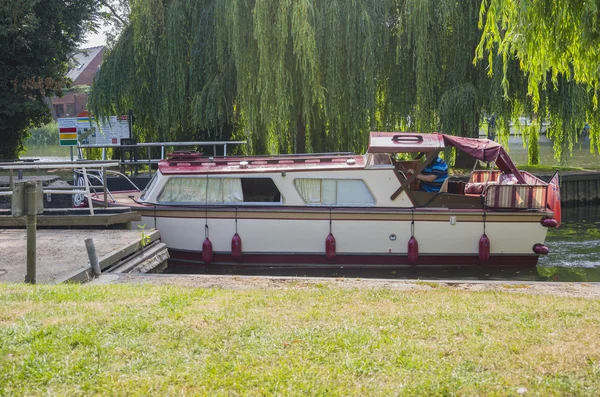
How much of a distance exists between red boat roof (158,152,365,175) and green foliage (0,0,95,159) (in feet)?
42.9

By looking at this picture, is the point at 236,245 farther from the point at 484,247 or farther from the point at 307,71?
the point at 307,71

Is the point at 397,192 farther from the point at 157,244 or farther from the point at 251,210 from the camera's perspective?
the point at 157,244

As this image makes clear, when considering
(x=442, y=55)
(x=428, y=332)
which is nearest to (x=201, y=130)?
(x=442, y=55)

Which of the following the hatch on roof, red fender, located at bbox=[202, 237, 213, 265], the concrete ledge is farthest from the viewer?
red fender, located at bbox=[202, 237, 213, 265]

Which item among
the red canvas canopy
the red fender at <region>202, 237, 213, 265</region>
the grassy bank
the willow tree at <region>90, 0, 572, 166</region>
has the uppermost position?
the willow tree at <region>90, 0, 572, 166</region>

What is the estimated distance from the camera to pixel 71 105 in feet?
279

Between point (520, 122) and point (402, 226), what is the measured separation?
964cm

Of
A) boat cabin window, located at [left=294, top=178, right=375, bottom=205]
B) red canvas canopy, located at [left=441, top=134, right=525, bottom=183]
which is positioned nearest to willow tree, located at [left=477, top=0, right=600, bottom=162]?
red canvas canopy, located at [left=441, top=134, right=525, bottom=183]

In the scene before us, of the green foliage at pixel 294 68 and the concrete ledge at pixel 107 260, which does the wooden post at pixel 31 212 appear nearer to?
the concrete ledge at pixel 107 260

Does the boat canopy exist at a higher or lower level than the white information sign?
lower

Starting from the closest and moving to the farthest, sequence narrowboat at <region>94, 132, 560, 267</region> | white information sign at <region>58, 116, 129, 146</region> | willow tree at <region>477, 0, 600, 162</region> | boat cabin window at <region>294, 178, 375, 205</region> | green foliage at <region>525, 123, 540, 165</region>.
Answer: willow tree at <region>477, 0, 600, 162</region> < narrowboat at <region>94, 132, 560, 267</region> < boat cabin window at <region>294, 178, 375, 205</region> < white information sign at <region>58, 116, 129, 146</region> < green foliage at <region>525, 123, 540, 165</region>

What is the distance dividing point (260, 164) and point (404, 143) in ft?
10.6

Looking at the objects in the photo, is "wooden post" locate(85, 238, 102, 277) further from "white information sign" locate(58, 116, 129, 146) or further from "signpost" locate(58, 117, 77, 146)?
"signpost" locate(58, 117, 77, 146)

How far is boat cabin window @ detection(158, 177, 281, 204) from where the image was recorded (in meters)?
15.3
